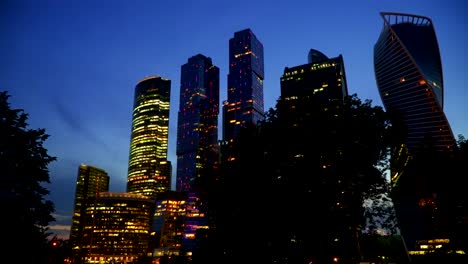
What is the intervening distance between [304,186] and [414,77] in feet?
433

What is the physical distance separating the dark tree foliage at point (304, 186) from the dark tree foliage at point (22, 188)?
36.8 feet

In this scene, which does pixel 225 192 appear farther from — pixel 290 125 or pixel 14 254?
pixel 14 254

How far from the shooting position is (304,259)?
22781mm

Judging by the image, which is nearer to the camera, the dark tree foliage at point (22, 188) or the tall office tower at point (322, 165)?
the dark tree foliage at point (22, 188)

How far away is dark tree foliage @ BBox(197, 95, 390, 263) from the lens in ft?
71.3

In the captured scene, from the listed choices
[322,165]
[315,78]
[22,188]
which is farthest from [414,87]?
[22,188]

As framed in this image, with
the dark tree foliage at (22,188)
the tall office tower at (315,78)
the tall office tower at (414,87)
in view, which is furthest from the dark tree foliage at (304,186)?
the tall office tower at (315,78)

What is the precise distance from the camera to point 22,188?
16.4 metres

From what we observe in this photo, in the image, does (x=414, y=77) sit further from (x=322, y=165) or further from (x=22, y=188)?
(x=22, y=188)

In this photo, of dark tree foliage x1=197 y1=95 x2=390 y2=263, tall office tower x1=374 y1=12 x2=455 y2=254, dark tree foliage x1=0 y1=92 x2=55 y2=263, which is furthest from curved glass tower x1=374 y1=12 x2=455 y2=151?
dark tree foliage x1=0 y1=92 x2=55 y2=263

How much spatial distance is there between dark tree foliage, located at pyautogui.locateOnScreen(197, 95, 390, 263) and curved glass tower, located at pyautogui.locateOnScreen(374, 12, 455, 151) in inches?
4649

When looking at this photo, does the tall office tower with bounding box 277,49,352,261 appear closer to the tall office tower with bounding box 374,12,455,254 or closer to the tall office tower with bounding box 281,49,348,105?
the tall office tower with bounding box 374,12,455,254

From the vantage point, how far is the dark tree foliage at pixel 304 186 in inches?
856

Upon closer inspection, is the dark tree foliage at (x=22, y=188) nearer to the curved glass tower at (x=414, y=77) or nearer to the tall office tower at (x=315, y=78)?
the curved glass tower at (x=414, y=77)
